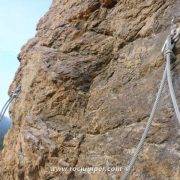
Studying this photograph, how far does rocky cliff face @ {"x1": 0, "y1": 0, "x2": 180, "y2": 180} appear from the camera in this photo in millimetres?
5645

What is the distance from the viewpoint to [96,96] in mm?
6699

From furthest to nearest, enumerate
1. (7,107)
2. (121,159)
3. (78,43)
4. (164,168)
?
(7,107), (78,43), (121,159), (164,168)

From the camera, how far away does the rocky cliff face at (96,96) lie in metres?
5.64

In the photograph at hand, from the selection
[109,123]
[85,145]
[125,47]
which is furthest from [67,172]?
[125,47]

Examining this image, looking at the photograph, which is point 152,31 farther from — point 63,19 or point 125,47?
point 63,19

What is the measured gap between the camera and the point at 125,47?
6883 millimetres

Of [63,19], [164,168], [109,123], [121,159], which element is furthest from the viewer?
[63,19]

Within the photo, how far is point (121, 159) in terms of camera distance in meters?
5.70

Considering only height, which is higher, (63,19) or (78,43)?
(63,19)

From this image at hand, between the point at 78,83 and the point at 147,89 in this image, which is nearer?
the point at 147,89

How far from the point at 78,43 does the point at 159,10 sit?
1.65 m

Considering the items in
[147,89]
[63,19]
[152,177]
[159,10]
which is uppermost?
[63,19]

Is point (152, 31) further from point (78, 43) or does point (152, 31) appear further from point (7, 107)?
point (7, 107)

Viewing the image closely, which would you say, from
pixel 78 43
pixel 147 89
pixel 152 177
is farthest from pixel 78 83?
pixel 152 177
